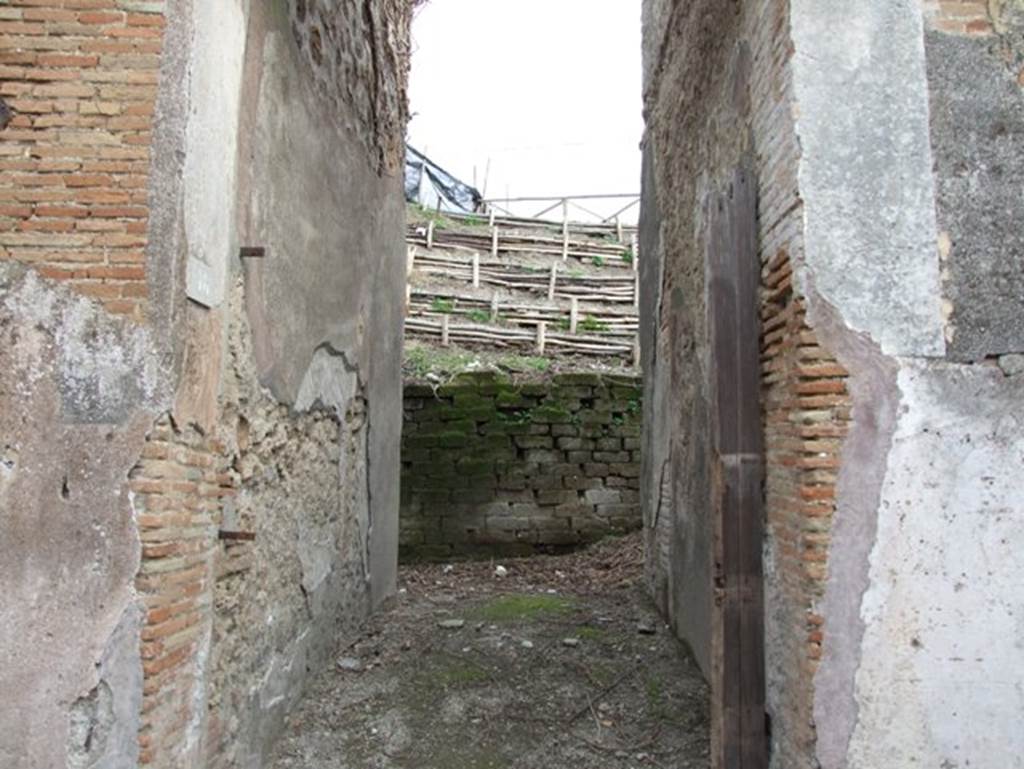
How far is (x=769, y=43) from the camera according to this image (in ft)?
11.0

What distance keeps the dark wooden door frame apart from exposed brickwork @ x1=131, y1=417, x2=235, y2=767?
1.94 m

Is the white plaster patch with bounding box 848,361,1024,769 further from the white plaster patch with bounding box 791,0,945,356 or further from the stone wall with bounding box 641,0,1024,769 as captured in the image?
the white plaster patch with bounding box 791,0,945,356

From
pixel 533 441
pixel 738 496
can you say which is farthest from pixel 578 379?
pixel 738 496

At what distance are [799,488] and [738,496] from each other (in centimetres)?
39

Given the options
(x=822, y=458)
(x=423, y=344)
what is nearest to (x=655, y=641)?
(x=822, y=458)

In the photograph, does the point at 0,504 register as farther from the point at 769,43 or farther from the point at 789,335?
the point at 769,43

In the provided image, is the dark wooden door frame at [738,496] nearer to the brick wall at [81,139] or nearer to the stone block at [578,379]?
the brick wall at [81,139]

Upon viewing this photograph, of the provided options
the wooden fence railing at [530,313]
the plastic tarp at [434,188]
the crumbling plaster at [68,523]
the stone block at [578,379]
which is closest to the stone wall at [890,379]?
the crumbling plaster at [68,523]

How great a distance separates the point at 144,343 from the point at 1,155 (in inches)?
30.7

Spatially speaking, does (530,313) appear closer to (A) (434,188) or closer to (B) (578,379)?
(B) (578,379)

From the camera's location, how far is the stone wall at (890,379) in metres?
2.84

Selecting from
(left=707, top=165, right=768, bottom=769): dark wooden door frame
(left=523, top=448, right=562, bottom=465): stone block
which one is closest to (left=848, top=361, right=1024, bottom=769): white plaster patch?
(left=707, top=165, right=768, bottom=769): dark wooden door frame

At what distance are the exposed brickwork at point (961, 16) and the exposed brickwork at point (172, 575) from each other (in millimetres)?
3071

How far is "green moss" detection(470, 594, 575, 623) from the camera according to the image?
6141mm
